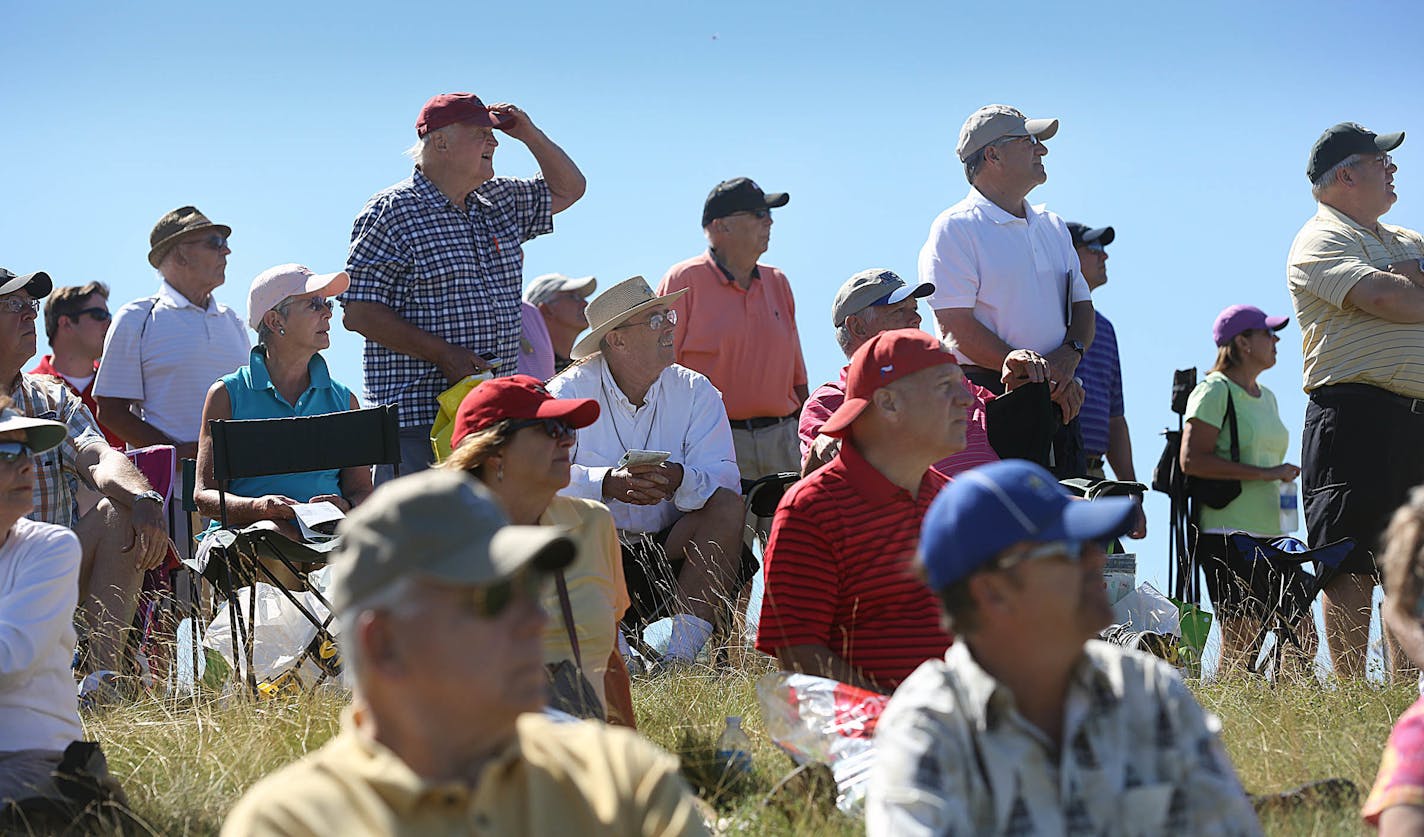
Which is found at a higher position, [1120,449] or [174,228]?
[174,228]

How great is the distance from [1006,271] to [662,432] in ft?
5.51

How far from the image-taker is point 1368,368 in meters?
6.62

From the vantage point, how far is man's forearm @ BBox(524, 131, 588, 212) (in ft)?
24.5

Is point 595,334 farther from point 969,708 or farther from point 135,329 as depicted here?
point 969,708

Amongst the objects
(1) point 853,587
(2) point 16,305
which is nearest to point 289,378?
(2) point 16,305

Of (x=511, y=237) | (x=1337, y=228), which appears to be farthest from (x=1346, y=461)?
(x=511, y=237)

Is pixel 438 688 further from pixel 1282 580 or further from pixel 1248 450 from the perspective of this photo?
pixel 1248 450

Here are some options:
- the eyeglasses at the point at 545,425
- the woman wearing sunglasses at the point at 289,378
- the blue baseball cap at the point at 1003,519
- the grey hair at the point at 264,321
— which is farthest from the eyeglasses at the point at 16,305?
the blue baseball cap at the point at 1003,519

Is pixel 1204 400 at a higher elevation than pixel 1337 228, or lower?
lower

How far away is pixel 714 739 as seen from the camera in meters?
5.11

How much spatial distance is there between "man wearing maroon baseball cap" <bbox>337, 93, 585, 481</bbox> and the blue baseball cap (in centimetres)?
425

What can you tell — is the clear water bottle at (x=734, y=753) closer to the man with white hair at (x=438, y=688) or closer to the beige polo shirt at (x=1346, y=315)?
the man with white hair at (x=438, y=688)

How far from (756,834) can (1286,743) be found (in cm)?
192

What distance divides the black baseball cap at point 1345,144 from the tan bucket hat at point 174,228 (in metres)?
5.25
